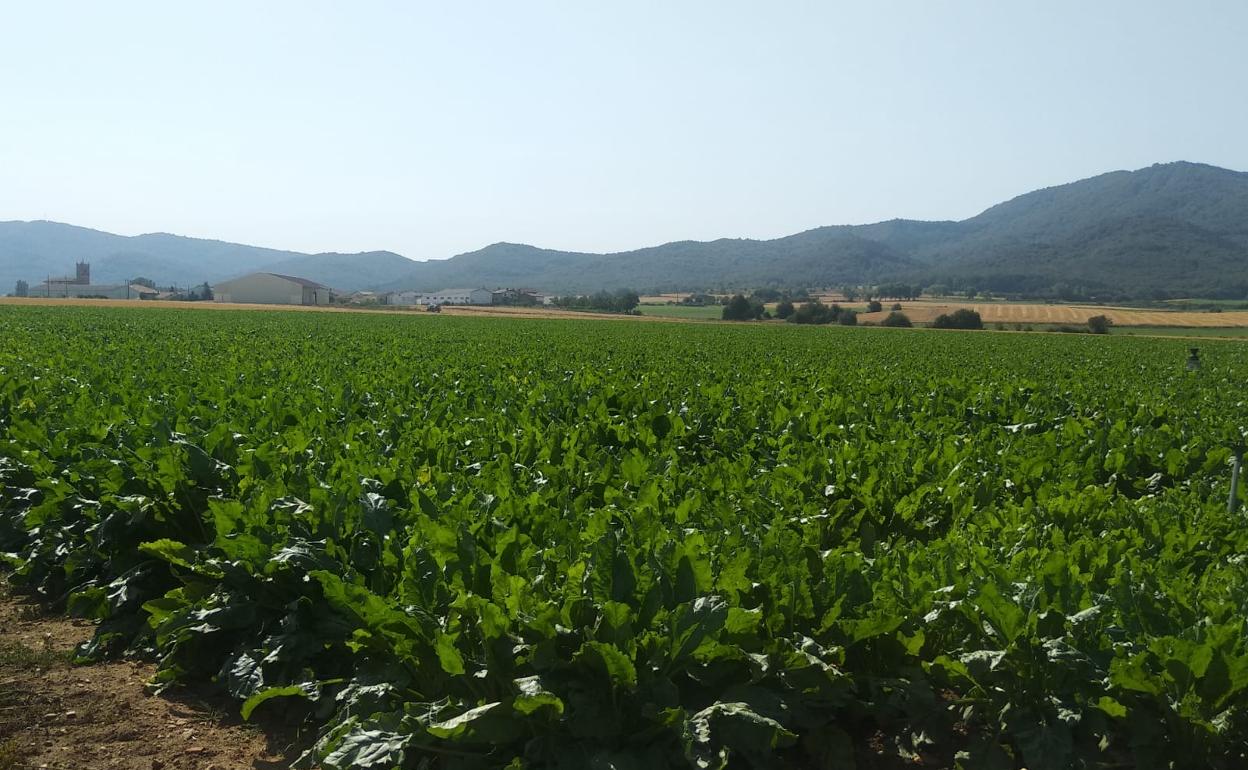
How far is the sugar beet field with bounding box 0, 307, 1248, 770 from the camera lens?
11.8 feet

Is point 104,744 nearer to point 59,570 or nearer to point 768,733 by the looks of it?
point 59,570

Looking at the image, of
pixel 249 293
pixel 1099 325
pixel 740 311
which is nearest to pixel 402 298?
pixel 249 293

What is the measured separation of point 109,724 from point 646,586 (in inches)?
123

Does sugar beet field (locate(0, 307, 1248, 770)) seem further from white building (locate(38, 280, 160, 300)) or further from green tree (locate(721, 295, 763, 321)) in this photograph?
white building (locate(38, 280, 160, 300))

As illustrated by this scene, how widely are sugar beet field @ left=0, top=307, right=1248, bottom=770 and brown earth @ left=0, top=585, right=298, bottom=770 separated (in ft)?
0.70

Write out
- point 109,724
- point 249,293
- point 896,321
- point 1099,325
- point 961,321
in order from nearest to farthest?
1. point 109,724
2. point 1099,325
3. point 961,321
4. point 896,321
5. point 249,293

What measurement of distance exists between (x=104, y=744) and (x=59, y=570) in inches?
118

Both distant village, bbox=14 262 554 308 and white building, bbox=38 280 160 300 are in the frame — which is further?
distant village, bbox=14 262 554 308

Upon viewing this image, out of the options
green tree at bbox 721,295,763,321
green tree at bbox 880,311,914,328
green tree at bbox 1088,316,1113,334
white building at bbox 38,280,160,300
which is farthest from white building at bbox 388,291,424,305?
green tree at bbox 1088,316,1113,334

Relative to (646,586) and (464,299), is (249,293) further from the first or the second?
(646,586)

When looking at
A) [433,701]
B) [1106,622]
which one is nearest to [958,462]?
[1106,622]

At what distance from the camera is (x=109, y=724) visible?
4.83 metres

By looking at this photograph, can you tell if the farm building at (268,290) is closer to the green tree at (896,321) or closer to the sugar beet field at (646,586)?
the green tree at (896,321)

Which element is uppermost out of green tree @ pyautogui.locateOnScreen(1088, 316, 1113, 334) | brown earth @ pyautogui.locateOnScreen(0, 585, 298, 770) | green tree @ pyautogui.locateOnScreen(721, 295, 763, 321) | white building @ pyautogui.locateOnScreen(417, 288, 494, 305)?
white building @ pyautogui.locateOnScreen(417, 288, 494, 305)
